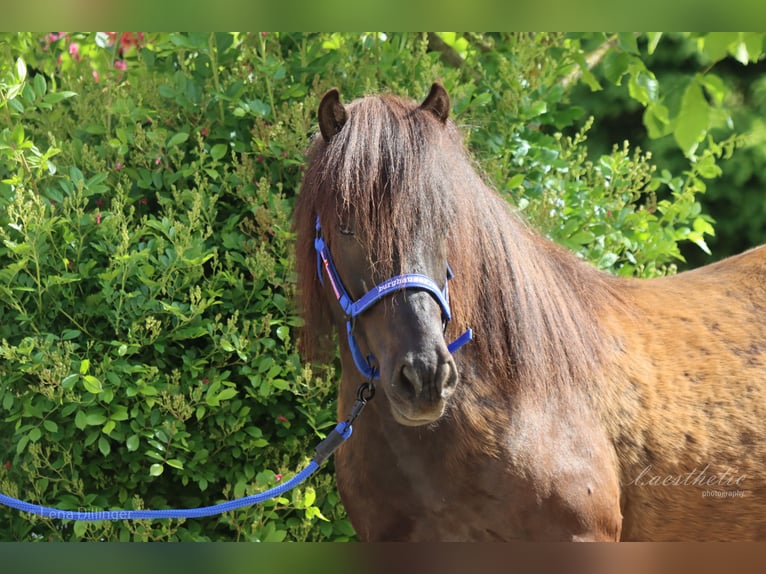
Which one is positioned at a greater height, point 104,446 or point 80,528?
point 104,446

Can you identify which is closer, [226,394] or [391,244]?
[391,244]

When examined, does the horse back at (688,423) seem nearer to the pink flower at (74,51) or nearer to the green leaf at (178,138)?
the green leaf at (178,138)

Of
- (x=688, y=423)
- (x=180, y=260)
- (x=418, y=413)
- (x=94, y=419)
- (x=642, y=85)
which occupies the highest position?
(x=642, y=85)

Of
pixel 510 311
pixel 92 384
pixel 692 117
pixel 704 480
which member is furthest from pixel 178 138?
pixel 704 480

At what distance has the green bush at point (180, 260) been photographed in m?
3.10

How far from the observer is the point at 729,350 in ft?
9.50

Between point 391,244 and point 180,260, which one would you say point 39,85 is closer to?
point 180,260

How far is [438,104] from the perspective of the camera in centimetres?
246

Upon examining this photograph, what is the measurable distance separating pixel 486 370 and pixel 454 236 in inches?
16.2

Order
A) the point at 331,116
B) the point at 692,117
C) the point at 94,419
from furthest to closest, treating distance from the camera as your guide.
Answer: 1. the point at 94,419
2. the point at 331,116
3. the point at 692,117

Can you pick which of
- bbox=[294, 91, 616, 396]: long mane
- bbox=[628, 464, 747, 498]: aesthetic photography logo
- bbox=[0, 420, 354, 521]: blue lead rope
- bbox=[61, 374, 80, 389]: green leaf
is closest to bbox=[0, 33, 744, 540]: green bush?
bbox=[61, 374, 80, 389]: green leaf

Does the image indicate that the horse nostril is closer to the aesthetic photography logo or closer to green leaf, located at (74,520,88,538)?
the aesthetic photography logo
